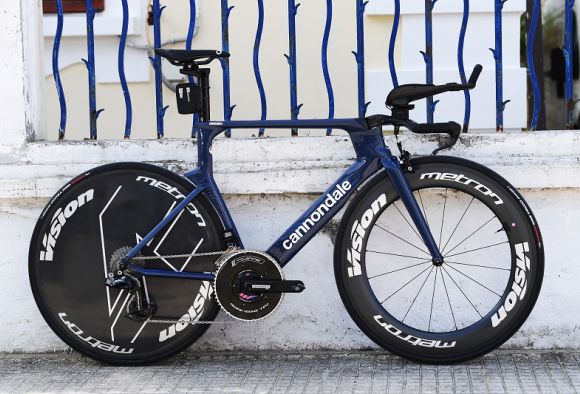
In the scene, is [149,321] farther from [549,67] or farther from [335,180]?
[549,67]

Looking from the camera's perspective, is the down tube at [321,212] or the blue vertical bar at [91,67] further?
the blue vertical bar at [91,67]

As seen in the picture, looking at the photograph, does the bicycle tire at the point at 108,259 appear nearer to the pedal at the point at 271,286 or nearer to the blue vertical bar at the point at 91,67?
the pedal at the point at 271,286

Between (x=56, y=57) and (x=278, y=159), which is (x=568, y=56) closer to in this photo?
(x=278, y=159)

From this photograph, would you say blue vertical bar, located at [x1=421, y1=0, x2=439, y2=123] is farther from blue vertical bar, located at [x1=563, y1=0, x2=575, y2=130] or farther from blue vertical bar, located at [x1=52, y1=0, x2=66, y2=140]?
blue vertical bar, located at [x1=52, y1=0, x2=66, y2=140]

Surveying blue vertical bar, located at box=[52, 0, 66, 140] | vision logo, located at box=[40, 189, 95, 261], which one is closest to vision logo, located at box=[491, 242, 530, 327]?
vision logo, located at box=[40, 189, 95, 261]

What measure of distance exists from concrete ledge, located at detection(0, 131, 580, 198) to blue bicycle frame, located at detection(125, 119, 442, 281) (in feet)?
0.84

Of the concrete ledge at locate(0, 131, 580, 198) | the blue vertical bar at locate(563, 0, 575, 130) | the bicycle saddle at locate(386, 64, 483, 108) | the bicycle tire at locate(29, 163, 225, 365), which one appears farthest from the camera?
the blue vertical bar at locate(563, 0, 575, 130)

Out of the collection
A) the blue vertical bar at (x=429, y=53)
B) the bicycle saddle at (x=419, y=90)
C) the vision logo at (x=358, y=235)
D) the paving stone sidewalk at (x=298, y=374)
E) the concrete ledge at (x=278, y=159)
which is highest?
the blue vertical bar at (x=429, y=53)

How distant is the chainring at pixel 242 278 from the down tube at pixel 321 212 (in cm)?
9

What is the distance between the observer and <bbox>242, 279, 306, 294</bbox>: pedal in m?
5.40

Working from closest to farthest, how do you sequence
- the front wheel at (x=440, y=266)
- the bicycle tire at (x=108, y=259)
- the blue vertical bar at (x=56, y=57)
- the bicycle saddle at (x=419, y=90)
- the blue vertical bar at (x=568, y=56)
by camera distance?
the bicycle saddle at (x=419, y=90) → the front wheel at (x=440, y=266) → the bicycle tire at (x=108, y=259) → the blue vertical bar at (x=568, y=56) → the blue vertical bar at (x=56, y=57)

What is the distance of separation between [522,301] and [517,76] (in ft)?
6.45

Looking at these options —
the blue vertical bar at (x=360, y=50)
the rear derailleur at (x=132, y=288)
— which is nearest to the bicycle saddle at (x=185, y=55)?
the blue vertical bar at (x=360, y=50)

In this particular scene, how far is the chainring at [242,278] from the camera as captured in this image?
542 cm
